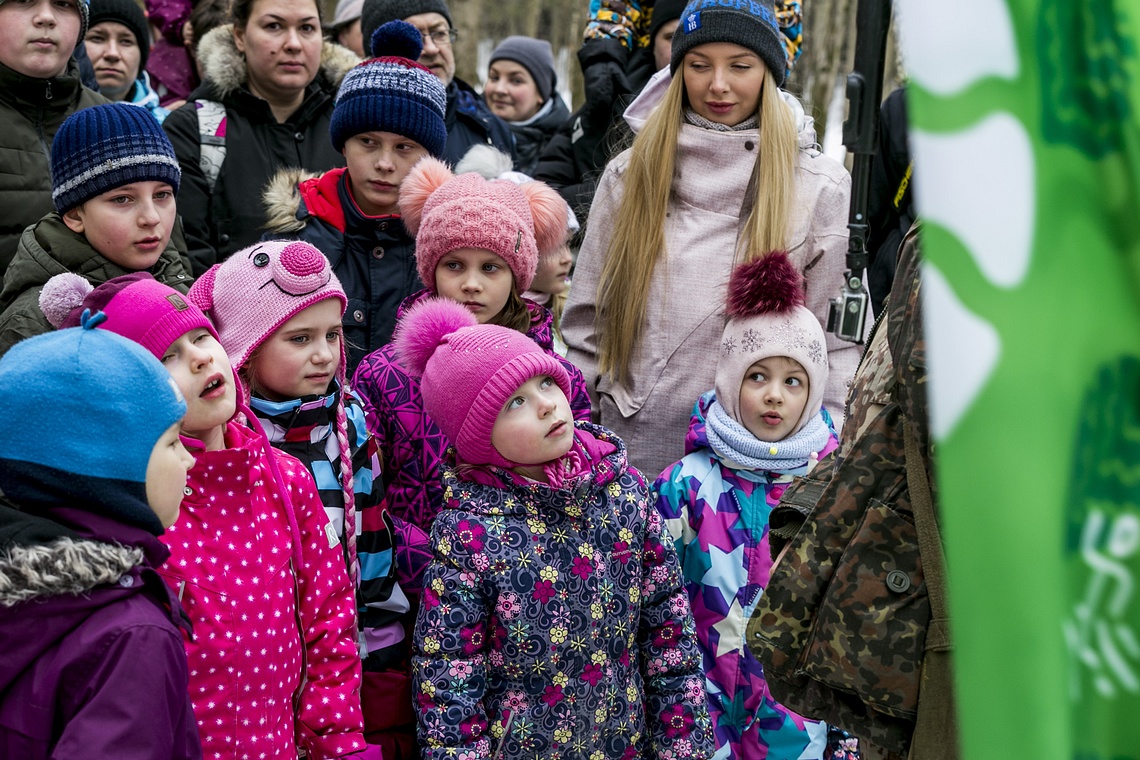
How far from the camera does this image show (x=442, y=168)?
13.0ft

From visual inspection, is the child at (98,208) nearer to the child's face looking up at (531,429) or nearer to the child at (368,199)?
the child at (368,199)

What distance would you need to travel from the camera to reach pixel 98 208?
10.7 ft

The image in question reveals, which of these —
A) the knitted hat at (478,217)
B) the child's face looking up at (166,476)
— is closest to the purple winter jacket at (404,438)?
the knitted hat at (478,217)

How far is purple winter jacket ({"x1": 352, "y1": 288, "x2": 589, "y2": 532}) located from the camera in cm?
346

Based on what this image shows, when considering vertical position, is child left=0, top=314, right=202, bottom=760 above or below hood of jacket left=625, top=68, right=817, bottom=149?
below

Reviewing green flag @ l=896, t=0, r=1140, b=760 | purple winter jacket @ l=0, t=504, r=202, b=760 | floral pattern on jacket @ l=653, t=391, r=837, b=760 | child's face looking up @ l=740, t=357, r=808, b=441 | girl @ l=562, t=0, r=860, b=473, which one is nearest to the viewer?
green flag @ l=896, t=0, r=1140, b=760

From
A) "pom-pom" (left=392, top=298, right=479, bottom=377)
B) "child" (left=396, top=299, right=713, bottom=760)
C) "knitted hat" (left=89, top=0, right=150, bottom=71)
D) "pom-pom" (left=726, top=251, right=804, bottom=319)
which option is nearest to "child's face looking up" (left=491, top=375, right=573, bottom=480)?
"child" (left=396, top=299, right=713, bottom=760)

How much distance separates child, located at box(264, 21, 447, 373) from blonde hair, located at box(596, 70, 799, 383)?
692mm

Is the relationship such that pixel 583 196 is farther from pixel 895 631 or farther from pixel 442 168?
pixel 895 631

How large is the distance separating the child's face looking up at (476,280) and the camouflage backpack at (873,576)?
1697 mm

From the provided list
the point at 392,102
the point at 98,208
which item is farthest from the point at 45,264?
the point at 392,102

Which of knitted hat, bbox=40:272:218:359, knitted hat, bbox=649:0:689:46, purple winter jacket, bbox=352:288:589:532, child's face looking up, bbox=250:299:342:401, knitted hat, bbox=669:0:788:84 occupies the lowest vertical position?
purple winter jacket, bbox=352:288:589:532

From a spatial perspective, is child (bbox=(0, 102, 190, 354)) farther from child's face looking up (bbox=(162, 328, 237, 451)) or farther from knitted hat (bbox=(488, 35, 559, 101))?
knitted hat (bbox=(488, 35, 559, 101))

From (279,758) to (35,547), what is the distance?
0.95 metres
